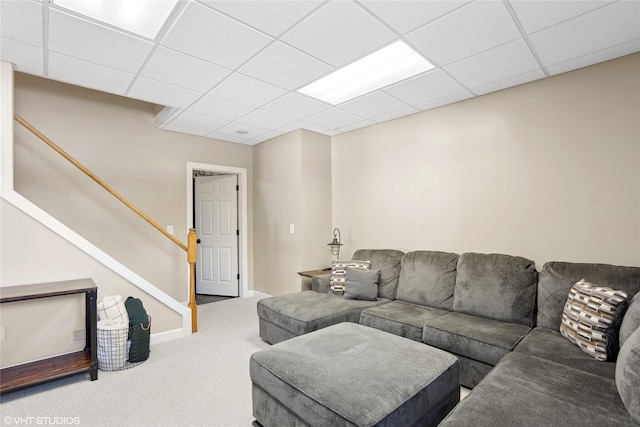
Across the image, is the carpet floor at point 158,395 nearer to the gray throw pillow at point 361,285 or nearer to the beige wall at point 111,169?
the gray throw pillow at point 361,285

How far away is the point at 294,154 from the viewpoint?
4.62 metres

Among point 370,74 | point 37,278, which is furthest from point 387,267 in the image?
point 37,278

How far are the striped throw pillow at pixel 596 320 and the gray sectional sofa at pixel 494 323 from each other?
7 cm

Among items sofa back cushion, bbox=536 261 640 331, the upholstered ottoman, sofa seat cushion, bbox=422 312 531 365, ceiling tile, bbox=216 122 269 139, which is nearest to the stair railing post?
ceiling tile, bbox=216 122 269 139

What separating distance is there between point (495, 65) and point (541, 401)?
8.16 ft

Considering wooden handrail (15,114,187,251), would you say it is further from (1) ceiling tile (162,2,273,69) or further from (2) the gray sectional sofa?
(2) the gray sectional sofa

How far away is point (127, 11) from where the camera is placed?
2.01m

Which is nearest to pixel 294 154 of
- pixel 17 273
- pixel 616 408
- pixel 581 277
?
pixel 17 273

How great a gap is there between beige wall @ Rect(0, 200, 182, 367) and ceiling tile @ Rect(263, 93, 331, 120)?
2443 mm

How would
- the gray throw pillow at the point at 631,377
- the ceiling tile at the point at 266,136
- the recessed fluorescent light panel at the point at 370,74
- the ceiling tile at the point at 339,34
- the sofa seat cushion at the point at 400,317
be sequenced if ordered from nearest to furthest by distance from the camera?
the gray throw pillow at the point at 631,377
the ceiling tile at the point at 339,34
the recessed fluorescent light panel at the point at 370,74
the sofa seat cushion at the point at 400,317
the ceiling tile at the point at 266,136

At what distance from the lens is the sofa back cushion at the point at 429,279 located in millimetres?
3117

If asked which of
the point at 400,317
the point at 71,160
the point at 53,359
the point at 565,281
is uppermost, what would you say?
the point at 71,160

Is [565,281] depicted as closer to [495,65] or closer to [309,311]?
[495,65]

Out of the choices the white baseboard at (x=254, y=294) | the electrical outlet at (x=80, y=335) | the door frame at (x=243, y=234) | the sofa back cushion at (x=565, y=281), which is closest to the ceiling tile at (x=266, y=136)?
the door frame at (x=243, y=234)
